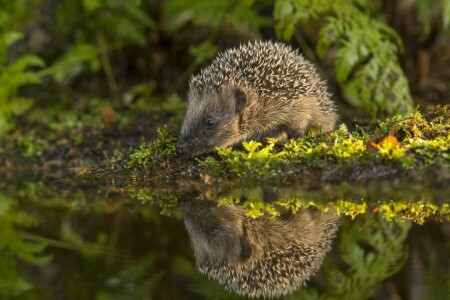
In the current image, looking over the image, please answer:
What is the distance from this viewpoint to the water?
3.94 metres

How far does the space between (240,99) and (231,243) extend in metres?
3.08

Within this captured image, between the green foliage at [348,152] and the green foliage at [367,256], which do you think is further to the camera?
the green foliage at [348,152]

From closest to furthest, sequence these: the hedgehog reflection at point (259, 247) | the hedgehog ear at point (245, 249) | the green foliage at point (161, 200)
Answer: the hedgehog reflection at point (259, 247) < the hedgehog ear at point (245, 249) < the green foliage at point (161, 200)

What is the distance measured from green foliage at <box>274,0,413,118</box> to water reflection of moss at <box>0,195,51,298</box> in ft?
12.8

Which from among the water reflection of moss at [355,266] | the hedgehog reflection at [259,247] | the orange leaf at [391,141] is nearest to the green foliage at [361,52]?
the orange leaf at [391,141]

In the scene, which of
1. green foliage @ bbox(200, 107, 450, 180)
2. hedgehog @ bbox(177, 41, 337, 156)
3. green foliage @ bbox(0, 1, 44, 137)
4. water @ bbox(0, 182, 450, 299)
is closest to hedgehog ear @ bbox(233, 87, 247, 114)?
hedgehog @ bbox(177, 41, 337, 156)

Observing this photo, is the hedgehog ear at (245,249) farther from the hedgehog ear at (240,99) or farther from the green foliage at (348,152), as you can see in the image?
the hedgehog ear at (240,99)

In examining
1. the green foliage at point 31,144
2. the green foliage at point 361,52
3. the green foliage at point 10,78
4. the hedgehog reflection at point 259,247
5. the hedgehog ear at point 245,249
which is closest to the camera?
the hedgehog reflection at point 259,247

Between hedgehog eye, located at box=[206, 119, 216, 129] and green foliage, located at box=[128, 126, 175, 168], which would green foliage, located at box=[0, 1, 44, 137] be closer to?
green foliage, located at box=[128, 126, 175, 168]

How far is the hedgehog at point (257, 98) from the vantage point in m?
7.58

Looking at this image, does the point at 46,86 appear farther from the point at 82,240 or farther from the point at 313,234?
the point at 313,234

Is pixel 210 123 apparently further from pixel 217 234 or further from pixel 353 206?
pixel 217 234

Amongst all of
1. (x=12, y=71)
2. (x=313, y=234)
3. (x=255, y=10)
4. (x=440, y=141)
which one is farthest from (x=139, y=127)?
(x=313, y=234)

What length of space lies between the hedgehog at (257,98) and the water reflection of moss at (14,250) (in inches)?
76.5
